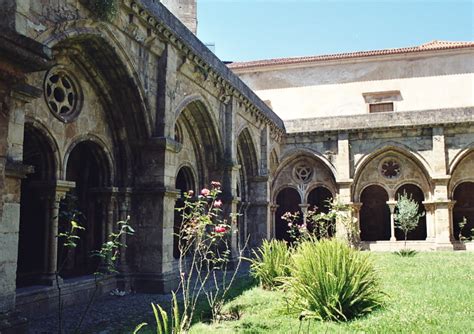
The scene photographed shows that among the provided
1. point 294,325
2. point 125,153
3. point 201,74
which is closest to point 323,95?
point 201,74

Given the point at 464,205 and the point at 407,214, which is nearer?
the point at 407,214

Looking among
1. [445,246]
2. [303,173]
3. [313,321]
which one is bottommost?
[313,321]

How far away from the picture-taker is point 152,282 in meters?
8.02

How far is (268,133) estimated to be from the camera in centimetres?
1560

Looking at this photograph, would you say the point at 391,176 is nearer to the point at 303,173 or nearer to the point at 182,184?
the point at 303,173

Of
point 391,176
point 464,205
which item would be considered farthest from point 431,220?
point 464,205

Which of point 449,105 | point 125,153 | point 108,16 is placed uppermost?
point 449,105

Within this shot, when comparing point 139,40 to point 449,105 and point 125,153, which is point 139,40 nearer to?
point 125,153

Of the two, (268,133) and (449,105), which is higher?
(449,105)

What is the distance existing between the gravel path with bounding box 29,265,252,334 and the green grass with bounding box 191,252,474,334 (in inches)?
39.7

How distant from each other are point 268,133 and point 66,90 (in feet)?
30.1

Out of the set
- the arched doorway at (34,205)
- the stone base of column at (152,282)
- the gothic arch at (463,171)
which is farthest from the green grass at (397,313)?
the gothic arch at (463,171)

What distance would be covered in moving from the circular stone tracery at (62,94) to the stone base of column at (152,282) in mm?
2949

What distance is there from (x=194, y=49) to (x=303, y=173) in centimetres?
979
